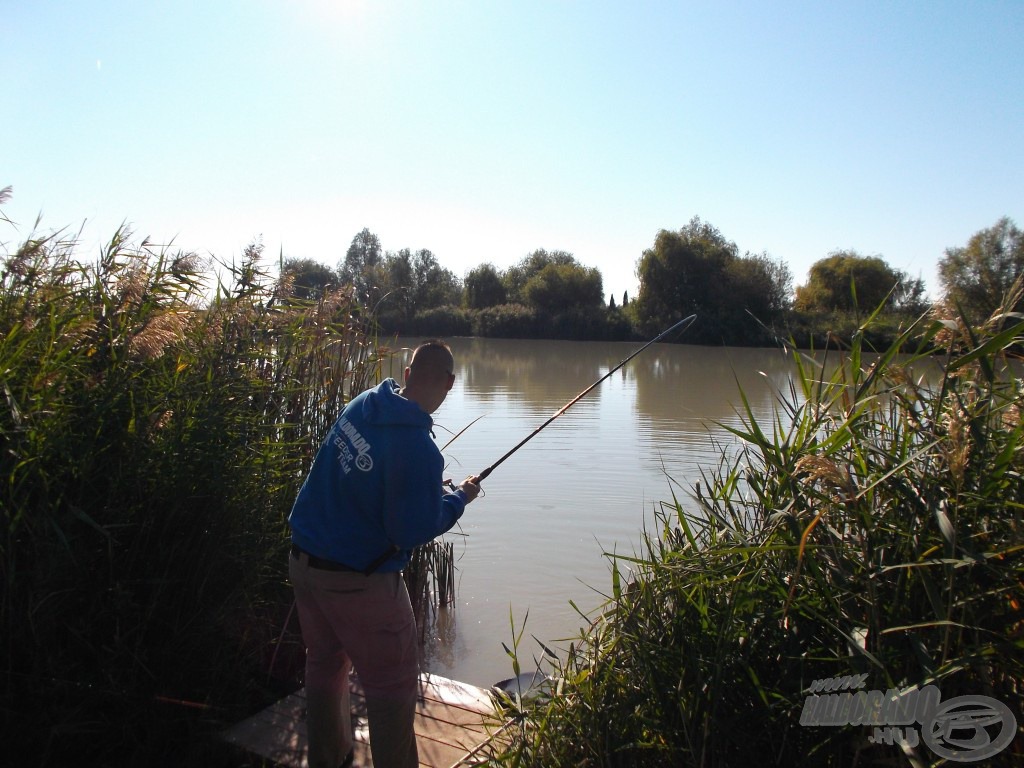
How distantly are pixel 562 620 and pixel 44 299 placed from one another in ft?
14.4

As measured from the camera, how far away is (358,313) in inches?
196

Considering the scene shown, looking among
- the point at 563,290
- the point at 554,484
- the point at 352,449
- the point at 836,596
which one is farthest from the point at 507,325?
the point at 836,596

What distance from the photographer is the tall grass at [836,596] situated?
1988 millimetres

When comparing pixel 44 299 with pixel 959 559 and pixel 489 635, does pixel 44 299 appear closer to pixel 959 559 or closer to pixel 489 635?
pixel 959 559

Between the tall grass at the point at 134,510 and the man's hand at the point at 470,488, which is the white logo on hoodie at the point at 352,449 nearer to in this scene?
the man's hand at the point at 470,488

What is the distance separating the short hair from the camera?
268cm

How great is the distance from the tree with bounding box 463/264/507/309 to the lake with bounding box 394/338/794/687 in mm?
31832

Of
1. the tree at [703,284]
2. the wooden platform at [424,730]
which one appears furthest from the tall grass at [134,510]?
the tree at [703,284]

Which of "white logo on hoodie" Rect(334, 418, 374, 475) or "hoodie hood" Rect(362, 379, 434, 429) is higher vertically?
"hoodie hood" Rect(362, 379, 434, 429)

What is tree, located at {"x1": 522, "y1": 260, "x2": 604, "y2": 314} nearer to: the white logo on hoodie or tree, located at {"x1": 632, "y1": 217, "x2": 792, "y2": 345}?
tree, located at {"x1": 632, "y1": 217, "x2": 792, "y2": 345}

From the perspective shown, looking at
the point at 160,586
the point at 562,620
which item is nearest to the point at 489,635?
the point at 562,620

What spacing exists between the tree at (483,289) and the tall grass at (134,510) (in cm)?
5145

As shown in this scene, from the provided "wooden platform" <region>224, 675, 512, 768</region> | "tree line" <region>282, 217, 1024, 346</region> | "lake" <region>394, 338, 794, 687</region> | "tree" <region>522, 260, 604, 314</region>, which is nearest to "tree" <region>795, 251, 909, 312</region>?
"tree line" <region>282, 217, 1024, 346</region>

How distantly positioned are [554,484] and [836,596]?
820 cm
